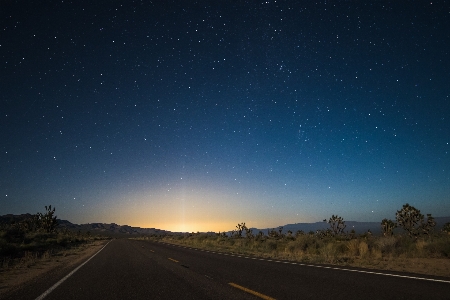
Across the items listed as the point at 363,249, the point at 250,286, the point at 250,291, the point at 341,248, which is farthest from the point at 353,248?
the point at 250,291

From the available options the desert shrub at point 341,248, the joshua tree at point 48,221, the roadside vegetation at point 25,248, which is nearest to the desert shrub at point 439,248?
the desert shrub at point 341,248

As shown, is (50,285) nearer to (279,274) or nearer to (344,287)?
(279,274)

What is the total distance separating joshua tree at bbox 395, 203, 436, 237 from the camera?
5650 centimetres

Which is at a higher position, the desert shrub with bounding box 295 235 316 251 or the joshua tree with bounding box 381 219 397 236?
the joshua tree with bounding box 381 219 397 236

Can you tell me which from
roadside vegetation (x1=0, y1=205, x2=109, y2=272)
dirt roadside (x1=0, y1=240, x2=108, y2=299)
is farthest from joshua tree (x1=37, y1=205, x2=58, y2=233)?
dirt roadside (x1=0, y1=240, x2=108, y2=299)

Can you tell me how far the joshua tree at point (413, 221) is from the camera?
56.5 meters

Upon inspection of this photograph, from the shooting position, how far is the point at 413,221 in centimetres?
5688

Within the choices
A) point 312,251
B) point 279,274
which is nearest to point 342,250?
point 312,251

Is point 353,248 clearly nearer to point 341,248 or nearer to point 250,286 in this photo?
point 341,248

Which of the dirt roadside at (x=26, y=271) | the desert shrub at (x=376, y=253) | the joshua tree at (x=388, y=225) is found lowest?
the dirt roadside at (x=26, y=271)

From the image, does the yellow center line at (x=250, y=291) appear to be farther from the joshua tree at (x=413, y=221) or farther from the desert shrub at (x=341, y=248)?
the joshua tree at (x=413, y=221)

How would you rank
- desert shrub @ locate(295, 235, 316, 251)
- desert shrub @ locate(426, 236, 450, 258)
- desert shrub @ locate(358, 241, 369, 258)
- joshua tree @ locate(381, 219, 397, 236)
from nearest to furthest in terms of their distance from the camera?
1. desert shrub @ locate(426, 236, 450, 258)
2. desert shrub @ locate(358, 241, 369, 258)
3. desert shrub @ locate(295, 235, 316, 251)
4. joshua tree @ locate(381, 219, 397, 236)

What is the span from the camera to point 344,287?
24.3 feet

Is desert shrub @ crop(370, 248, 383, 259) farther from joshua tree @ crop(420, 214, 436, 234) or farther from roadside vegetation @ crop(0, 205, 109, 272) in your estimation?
joshua tree @ crop(420, 214, 436, 234)
